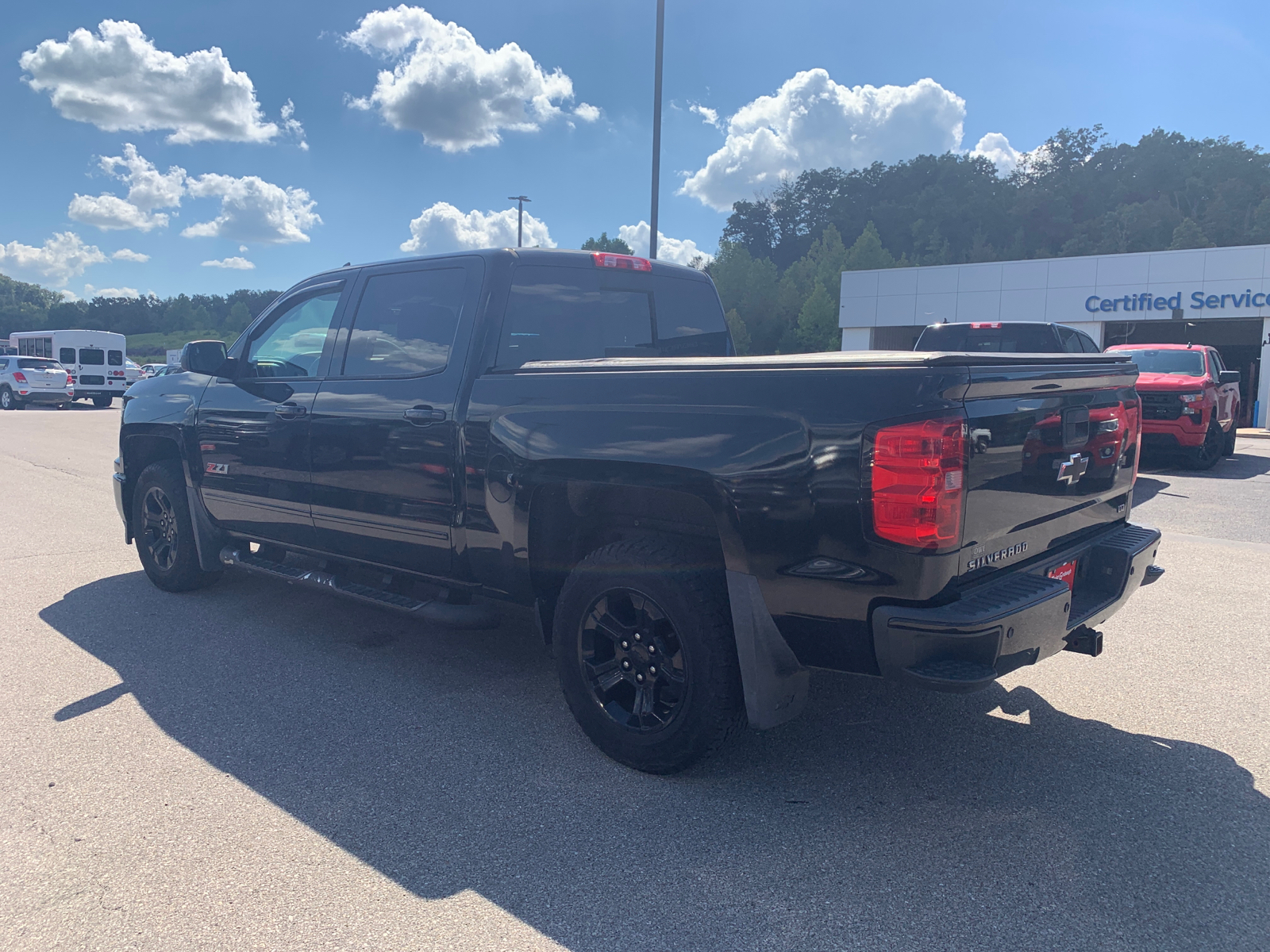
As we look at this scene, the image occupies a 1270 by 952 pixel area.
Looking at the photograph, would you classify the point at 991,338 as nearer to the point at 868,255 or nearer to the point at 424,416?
the point at 424,416

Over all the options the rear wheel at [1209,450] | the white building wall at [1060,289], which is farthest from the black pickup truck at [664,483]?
the white building wall at [1060,289]

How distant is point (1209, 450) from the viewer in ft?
41.7

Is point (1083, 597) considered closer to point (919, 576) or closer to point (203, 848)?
point (919, 576)

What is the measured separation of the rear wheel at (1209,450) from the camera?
1234 cm

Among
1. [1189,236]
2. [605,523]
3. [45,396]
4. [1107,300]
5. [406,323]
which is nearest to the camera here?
[605,523]

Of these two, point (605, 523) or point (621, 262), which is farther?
point (621, 262)

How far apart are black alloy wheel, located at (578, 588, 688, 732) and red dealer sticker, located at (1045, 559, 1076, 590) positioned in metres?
1.38

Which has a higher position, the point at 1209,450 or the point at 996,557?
the point at 996,557

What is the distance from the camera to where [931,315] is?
33531 millimetres

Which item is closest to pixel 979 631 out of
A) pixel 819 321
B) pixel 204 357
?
pixel 204 357

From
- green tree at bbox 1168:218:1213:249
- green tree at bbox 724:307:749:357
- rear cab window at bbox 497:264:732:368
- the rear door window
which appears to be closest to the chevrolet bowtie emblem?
rear cab window at bbox 497:264:732:368

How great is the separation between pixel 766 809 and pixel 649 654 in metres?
0.68

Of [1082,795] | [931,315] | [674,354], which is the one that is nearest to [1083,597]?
[1082,795]

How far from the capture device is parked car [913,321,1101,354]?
1048cm
